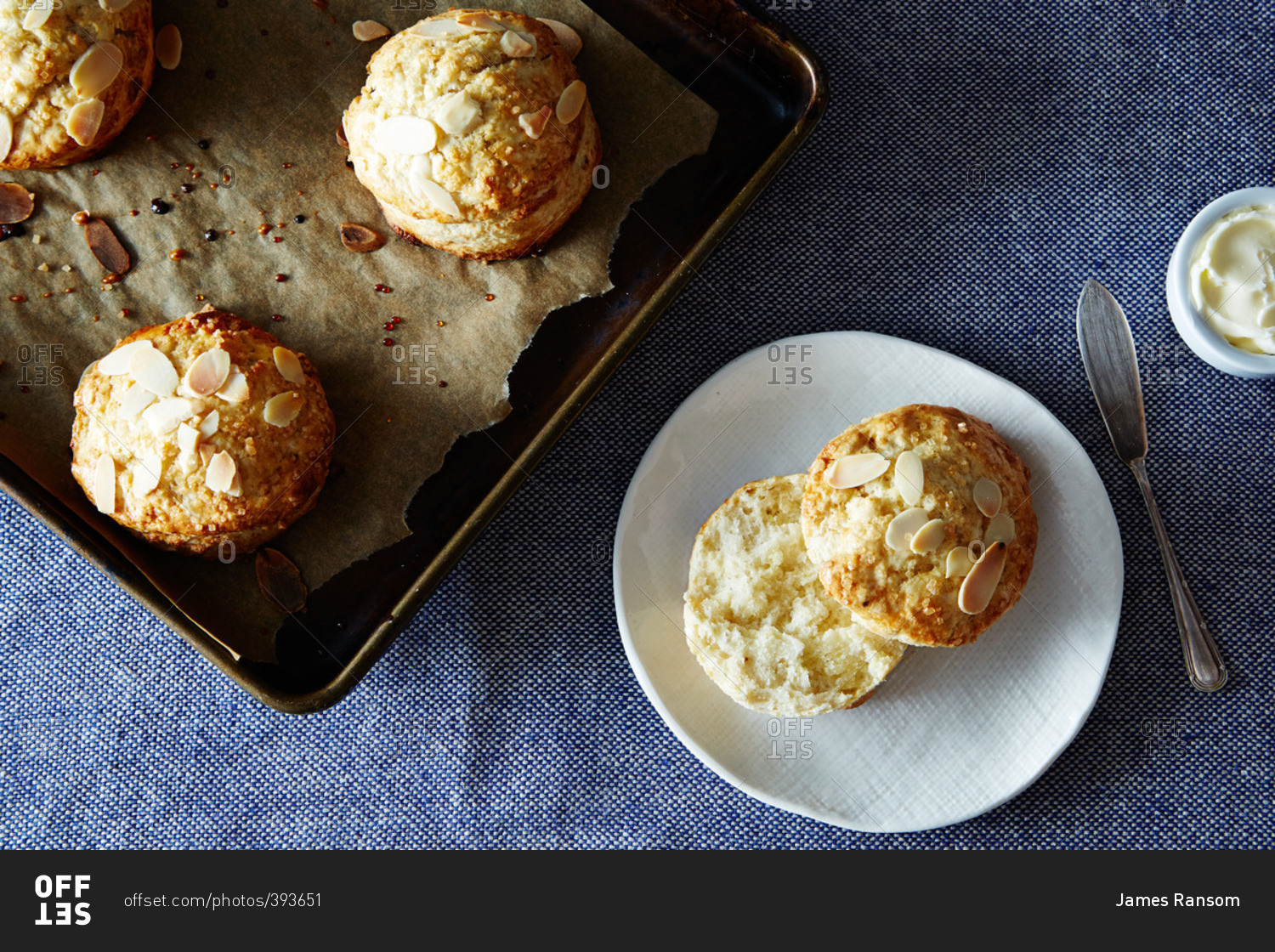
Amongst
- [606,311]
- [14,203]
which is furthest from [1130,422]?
[14,203]

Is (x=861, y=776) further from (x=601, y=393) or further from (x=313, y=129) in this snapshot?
Result: (x=313, y=129)

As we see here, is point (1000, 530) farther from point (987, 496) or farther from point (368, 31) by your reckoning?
point (368, 31)

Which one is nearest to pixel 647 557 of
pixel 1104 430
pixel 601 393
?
pixel 601 393

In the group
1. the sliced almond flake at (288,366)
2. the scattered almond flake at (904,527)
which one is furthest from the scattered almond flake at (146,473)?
the scattered almond flake at (904,527)

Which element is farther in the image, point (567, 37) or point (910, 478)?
point (567, 37)

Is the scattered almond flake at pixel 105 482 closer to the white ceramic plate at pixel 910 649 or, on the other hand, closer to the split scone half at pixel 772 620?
the white ceramic plate at pixel 910 649
